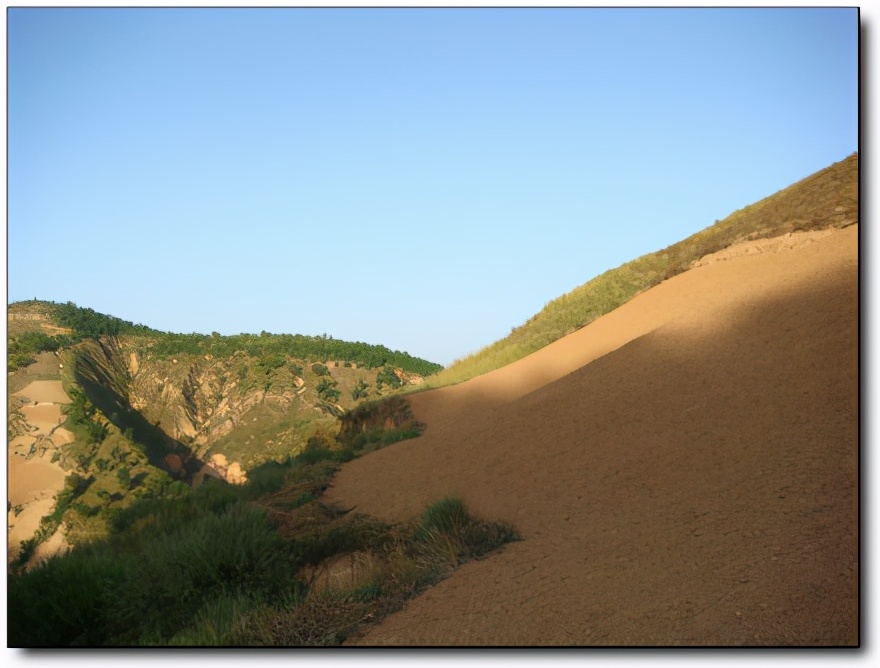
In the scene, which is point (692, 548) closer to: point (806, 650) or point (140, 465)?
point (806, 650)

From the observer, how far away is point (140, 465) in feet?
60.0

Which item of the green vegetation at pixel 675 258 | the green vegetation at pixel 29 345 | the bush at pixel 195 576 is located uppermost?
the green vegetation at pixel 675 258

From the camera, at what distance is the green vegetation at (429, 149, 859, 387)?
14578 millimetres

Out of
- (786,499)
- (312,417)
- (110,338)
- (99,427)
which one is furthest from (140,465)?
(786,499)

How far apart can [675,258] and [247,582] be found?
1787 cm

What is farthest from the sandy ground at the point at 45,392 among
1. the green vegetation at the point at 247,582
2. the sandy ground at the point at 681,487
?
the sandy ground at the point at 681,487

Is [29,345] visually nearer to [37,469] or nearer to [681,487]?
[37,469]

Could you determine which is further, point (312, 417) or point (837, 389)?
point (312, 417)

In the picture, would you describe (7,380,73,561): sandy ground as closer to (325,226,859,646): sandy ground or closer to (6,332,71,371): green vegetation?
(6,332,71,371): green vegetation

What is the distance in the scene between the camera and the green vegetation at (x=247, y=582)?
6.89m

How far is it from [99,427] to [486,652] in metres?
12.5

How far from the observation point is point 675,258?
23.3 meters

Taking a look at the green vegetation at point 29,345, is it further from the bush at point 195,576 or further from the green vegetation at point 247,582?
the bush at point 195,576

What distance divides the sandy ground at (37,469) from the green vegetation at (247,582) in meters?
1.67
